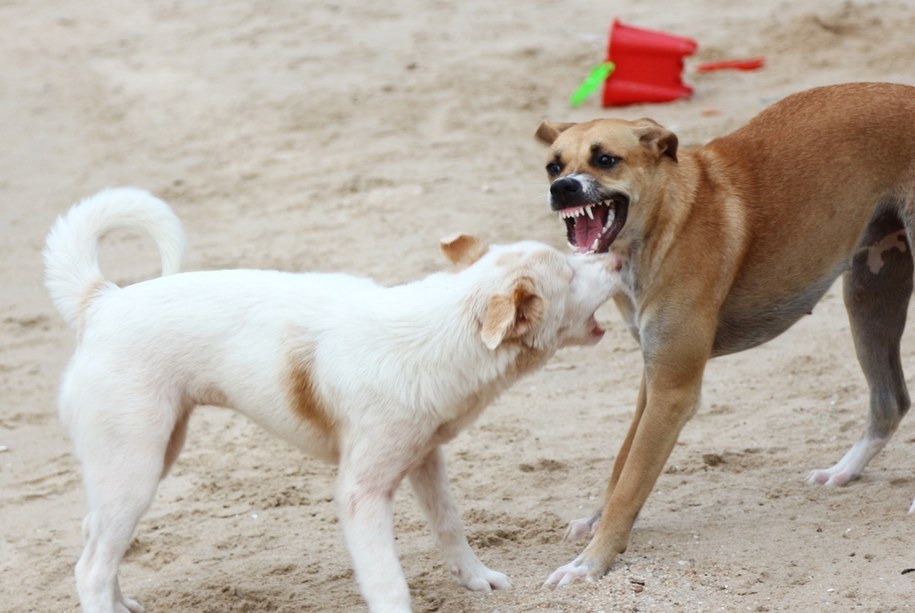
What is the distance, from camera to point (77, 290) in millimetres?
5129

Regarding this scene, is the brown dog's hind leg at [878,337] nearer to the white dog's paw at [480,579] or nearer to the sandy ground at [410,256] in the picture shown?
the sandy ground at [410,256]

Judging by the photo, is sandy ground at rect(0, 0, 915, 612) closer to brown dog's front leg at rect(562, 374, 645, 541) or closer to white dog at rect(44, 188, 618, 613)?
brown dog's front leg at rect(562, 374, 645, 541)

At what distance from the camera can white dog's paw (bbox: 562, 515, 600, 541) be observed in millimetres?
5645

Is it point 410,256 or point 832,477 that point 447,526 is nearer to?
point 832,477

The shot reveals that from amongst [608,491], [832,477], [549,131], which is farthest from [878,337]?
[549,131]

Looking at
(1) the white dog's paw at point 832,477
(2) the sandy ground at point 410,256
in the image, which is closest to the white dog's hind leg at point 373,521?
(2) the sandy ground at point 410,256

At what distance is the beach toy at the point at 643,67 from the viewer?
1041 centimetres

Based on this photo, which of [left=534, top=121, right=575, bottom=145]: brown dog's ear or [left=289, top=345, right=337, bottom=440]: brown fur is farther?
[left=534, top=121, right=575, bottom=145]: brown dog's ear

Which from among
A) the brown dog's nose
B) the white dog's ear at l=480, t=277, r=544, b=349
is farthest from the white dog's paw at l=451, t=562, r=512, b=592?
the brown dog's nose

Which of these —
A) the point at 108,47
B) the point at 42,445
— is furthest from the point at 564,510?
the point at 108,47

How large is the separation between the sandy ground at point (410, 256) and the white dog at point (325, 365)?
0.65 m

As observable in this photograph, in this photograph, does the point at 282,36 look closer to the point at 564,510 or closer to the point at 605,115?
the point at 605,115

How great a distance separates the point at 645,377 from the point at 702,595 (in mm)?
959

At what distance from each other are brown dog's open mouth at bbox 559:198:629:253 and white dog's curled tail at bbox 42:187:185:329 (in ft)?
4.89
